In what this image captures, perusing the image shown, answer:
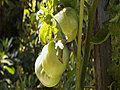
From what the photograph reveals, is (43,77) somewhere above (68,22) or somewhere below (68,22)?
below

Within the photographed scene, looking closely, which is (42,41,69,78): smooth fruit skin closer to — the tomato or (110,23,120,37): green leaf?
the tomato

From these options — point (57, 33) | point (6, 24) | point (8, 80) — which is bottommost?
point (8, 80)

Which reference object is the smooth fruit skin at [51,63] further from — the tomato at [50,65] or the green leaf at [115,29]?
the green leaf at [115,29]

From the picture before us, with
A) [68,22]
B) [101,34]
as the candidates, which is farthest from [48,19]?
[101,34]

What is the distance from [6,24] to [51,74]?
2085 mm

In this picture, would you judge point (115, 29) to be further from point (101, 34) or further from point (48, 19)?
point (48, 19)

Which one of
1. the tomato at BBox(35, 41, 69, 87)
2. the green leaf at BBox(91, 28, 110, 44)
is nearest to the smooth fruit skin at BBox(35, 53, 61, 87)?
the tomato at BBox(35, 41, 69, 87)

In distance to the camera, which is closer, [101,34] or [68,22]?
[68,22]

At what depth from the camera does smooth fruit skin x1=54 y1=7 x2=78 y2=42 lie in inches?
19.4

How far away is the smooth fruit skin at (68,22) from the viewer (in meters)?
0.49

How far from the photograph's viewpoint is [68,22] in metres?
0.49

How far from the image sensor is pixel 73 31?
19.6 inches

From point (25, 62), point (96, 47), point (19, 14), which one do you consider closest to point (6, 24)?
point (19, 14)

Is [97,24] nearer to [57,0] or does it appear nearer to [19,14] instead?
[57,0]
